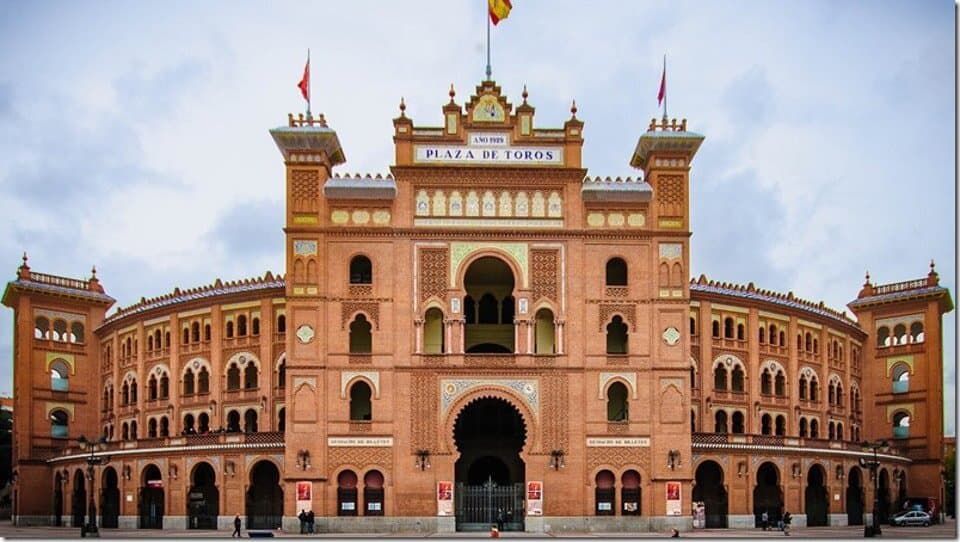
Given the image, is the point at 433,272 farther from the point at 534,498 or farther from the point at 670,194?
the point at 670,194

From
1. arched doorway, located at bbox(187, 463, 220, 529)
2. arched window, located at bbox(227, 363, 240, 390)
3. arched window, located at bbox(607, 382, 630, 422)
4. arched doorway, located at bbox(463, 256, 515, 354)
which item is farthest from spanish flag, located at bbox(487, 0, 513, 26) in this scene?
arched doorway, located at bbox(187, 463, 220, 529)

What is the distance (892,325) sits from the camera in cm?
8569

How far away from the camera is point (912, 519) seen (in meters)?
70.3

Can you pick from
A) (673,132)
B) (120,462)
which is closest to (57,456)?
(120,462)

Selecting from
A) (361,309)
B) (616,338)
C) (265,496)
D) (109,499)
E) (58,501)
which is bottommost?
(58,501)

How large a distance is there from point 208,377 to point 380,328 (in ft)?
64.3

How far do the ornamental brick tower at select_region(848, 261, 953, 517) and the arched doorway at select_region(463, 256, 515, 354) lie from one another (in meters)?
33.9

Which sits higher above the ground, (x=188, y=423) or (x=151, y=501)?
(x=188, y=423)

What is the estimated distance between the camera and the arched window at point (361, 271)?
5912cm

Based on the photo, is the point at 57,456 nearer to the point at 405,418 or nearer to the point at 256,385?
the point at 256,385

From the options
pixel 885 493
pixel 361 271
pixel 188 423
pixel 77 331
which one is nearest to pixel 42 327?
pixel 77 331

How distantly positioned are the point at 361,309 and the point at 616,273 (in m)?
12.9

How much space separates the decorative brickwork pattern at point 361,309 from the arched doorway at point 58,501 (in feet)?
90.4

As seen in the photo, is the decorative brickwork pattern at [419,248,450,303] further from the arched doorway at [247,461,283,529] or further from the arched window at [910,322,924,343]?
the arched window at [910,322,924,343]
